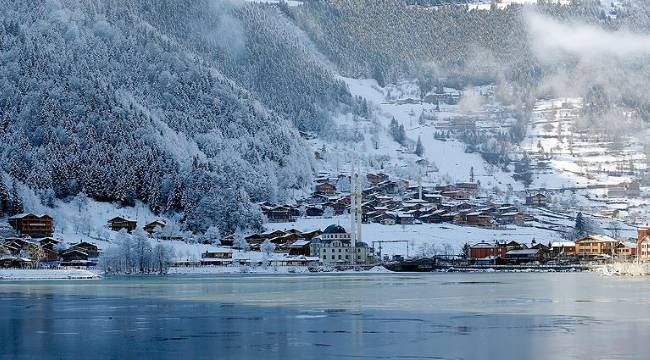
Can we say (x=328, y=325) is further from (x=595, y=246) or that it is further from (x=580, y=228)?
(x=580, y=228)

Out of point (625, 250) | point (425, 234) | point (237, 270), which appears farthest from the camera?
point (425, 234)

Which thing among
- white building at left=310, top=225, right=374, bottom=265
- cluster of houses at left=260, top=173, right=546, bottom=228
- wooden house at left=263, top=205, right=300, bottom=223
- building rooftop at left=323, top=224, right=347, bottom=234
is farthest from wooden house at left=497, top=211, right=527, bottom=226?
building rooftop at left=323, top=224, right=347, bottom=234

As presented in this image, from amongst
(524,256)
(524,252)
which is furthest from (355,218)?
(524,256)

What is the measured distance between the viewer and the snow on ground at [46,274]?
10906 centimetres

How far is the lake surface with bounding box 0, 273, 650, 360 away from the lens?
127 ft

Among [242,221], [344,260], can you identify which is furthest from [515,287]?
[242,221]

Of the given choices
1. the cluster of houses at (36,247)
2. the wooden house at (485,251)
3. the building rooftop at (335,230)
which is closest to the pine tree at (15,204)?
the cluster of houses at (36,247)

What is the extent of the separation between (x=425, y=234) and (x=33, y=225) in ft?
181

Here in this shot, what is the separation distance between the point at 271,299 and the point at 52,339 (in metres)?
24.0

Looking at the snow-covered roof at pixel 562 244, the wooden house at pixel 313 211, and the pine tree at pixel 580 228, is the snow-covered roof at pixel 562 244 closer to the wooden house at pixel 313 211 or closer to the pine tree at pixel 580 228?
the pine tree at pixel 580 228

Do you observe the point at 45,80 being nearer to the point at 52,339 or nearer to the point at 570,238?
the point at 570,238

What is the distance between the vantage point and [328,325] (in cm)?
4772

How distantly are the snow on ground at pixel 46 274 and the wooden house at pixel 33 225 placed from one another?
19.9m

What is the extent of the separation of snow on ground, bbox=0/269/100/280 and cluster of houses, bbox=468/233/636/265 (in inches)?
2126
